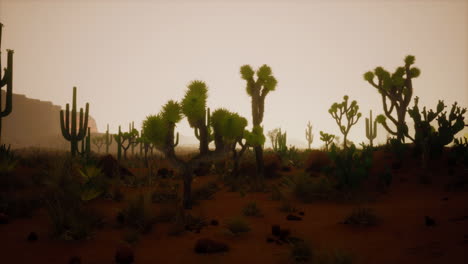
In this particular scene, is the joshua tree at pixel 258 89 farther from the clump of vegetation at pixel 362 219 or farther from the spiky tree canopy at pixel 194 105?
the clump of vegetation at pixel 362 219

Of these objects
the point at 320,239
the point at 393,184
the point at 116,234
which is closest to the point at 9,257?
the point at 116,234

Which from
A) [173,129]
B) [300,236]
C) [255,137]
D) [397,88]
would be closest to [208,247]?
[300,236]

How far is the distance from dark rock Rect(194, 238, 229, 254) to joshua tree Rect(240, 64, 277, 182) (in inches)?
288

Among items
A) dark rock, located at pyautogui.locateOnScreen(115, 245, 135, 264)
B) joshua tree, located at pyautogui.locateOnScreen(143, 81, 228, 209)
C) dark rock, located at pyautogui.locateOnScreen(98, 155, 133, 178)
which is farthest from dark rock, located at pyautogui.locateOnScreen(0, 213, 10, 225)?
dark rock, located at pyautogui.locateOnScreen(98, 155, 133, 178)

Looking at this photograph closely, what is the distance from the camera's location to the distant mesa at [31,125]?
197ft

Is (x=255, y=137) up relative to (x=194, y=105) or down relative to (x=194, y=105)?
down

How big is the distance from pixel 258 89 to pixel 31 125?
248 feet

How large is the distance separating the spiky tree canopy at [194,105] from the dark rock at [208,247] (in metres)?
3.09

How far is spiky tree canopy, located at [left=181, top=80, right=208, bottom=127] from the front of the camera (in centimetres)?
622

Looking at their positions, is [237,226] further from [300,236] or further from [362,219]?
[362,219]

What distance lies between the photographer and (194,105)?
20.5 ft

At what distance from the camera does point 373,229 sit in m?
4.50

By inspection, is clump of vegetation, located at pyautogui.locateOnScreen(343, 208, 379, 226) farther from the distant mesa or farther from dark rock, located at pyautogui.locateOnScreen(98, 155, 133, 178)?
the distant mesa

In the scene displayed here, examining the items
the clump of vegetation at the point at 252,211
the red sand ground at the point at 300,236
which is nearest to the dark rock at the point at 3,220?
the red sand ground at the point at 300,236
